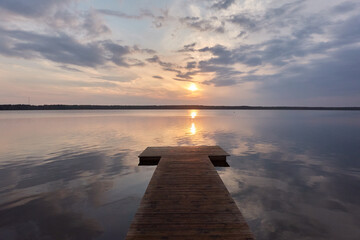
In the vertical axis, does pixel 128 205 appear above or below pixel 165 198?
below

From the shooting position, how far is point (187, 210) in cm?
645

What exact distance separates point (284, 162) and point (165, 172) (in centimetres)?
1265

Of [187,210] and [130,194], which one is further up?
[187,210]

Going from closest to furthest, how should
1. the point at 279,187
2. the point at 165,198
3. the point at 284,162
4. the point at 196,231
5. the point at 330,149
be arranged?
1. the point at 196,231
2. the point at 165,198
3. the point at 279,187
4. the point at 284,162
5. the point at 330,149

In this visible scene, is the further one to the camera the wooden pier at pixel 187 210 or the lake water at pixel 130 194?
the lake water at pixel 130 194

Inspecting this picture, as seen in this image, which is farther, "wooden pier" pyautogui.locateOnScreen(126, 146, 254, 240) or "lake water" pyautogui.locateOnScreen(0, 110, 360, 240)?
"lake water" pyautogui.locateOnScreen(0, 110, 360, 240)

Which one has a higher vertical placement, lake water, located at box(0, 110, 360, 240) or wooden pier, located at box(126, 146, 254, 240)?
wooden pier, located at box(126, 146, 254, 240)

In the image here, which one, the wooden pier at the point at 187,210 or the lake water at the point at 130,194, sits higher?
the wooden pier at the point at 187,210

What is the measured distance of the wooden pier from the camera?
529 centimetres

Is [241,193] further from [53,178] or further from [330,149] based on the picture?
[330,149]

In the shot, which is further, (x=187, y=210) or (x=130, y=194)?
(x=130, y=194)

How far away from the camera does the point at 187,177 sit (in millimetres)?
9672

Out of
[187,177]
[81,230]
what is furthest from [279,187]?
[81,230]

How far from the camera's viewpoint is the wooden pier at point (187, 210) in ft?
17.4
